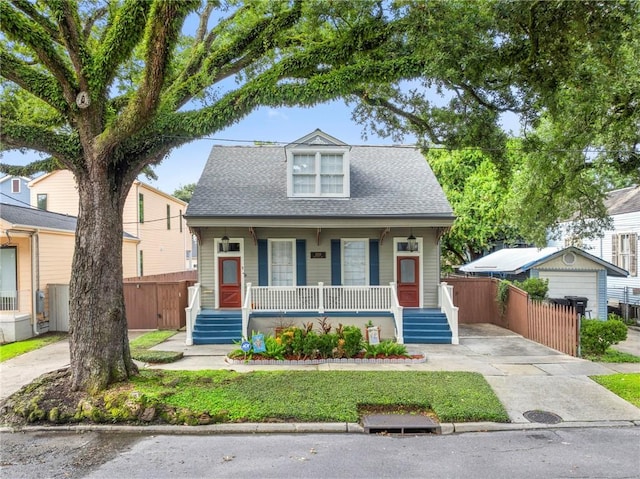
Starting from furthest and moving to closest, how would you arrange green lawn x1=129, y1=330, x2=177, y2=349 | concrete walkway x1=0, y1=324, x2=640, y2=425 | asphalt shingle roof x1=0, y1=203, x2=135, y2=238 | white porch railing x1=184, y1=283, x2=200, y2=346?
asphalt shingle roof x1=0, y1=203, x2=135, y2=238 < white porch railing x1=184, y1=283, x2=200, y2=346 < green lawn x1=129, y1=330, x2=177, y2=349 < concrete walkway x1=0, y1=324, x2=640, y2=425

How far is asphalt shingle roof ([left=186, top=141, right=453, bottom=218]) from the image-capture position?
1146 centimetres

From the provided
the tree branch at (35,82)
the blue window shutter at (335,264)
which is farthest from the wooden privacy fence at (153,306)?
the tree branch at (35,82)

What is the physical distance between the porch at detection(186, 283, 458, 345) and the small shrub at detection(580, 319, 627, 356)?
297 cm

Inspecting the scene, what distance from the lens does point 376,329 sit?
9.71 m

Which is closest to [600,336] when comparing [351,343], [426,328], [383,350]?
[426,328]

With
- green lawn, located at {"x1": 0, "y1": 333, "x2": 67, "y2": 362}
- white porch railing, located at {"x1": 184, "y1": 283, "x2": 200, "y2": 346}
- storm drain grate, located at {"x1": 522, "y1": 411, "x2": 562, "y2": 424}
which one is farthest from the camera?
white porch railing, located at {"x1": 184, "y1": 283, "x2": 200, "y2": 346}

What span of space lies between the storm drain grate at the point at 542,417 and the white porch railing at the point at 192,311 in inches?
310

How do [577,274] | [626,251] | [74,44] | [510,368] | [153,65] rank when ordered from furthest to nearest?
[626,251] → [577,274] → [510,368] → [74,44] → [153,65]

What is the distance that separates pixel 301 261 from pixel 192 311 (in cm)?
350

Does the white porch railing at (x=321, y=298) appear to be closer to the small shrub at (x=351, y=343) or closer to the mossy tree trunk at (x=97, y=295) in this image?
the small shrub at (x=351, y=343)

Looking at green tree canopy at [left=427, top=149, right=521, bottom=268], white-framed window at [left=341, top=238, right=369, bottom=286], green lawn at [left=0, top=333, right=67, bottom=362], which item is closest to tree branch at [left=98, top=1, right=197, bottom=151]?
green lawn at [left=0, top=333, right=67, bottom=362]

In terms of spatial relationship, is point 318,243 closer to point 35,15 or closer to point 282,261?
point 282,261

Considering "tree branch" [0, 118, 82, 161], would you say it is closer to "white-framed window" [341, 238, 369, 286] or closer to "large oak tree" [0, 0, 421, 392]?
"large oak tree" [0, 0, 421, 392]

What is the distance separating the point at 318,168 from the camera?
12328mm
